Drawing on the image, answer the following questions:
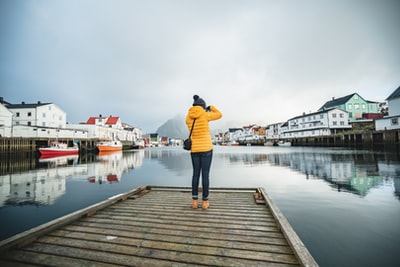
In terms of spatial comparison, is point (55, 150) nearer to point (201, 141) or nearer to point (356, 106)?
point (201, 141)

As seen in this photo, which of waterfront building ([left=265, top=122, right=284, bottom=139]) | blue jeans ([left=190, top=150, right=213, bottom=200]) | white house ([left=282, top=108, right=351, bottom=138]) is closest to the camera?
blue jeans ([left=190, top=150, right=213, bottom=200])

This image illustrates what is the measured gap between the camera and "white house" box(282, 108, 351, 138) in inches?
2301

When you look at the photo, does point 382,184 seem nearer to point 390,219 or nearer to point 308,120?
point 390,219

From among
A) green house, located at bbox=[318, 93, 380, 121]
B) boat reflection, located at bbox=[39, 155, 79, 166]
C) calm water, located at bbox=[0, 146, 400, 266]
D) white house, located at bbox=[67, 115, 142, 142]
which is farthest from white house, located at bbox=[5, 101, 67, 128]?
green house, located at bbox=[318, 93, 380, 121]

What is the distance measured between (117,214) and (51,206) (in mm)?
5789

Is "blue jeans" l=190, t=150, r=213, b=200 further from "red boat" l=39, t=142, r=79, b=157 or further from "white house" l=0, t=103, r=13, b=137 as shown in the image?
"white house" l=0, t=103, r=13, b=137

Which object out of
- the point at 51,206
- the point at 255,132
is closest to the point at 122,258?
the point at 51,206

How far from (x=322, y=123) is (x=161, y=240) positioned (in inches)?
2791

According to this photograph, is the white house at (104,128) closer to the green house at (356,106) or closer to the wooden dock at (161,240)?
the wooden dock at (161,240)

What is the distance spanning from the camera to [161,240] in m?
3.15

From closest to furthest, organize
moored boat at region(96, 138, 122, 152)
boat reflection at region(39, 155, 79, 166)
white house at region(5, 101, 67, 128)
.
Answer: boat reflection at region(39, 155, 79, 166), white house at region(5, 101, 67, 128), moored boat at region(96, 138, 122, 152)

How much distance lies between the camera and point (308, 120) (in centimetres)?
6681

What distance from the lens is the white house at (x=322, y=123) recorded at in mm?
58438

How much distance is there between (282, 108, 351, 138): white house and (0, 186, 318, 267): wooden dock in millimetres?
67195
